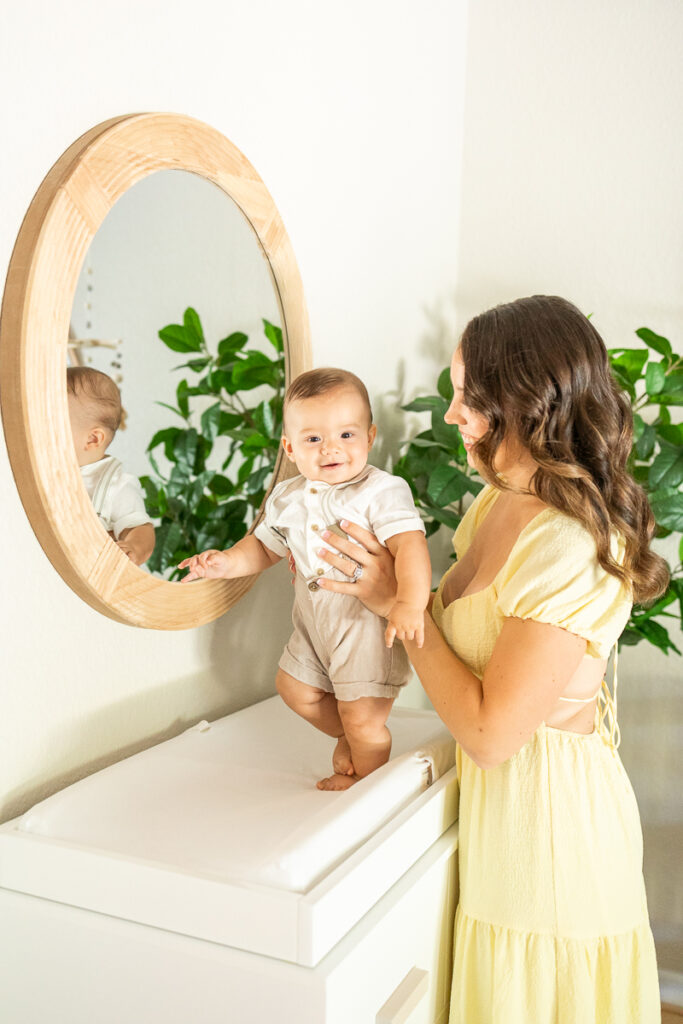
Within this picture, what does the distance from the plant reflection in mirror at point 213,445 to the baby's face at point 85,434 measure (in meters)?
0.09

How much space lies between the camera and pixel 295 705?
1483mm

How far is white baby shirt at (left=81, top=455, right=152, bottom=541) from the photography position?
1221 mm

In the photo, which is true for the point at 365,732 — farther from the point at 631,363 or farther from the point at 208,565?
the point at 631,363

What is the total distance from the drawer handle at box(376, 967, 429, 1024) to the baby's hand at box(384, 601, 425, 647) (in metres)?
0.44

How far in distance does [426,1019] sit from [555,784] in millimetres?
381

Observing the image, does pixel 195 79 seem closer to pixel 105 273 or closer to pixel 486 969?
pixel 105 273

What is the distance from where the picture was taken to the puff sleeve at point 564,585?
1.17 meters

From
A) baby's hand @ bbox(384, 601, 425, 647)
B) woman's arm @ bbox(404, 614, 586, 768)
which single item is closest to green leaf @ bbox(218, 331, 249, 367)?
baby's hand @ bbox(384, 601, 425, 647)

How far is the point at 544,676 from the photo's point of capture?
3.82ft

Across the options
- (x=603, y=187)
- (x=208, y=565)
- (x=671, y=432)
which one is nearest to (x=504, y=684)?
(x=208, y=565)

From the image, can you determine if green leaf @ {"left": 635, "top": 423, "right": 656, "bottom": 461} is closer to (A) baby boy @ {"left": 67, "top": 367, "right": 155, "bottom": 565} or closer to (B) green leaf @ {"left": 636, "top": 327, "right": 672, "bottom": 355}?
(B) green leaf @ {"left": 636, "top": 327, "right": 672, "bottom": 355}

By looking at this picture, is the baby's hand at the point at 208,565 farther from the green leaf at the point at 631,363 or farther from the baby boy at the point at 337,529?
the green leaf at the point at 631,363

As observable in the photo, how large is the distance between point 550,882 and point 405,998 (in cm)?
26

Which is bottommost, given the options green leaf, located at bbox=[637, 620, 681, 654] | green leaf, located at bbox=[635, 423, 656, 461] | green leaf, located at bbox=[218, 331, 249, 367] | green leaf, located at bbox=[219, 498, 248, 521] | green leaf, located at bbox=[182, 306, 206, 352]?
green leaf, located at bbox=[637, 620, 681, 654]
